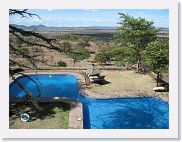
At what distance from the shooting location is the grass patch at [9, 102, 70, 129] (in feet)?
37.0

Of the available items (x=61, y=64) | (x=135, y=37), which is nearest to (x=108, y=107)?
(x=61, y=64)

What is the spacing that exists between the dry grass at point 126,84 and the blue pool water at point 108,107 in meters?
1.00

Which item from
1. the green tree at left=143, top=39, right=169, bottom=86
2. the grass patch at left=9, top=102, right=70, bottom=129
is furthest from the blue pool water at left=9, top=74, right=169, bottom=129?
the green tree at left=143, top=39, right=169, bottom=86

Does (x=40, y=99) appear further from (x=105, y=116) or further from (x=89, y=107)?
(x=105, y=116)

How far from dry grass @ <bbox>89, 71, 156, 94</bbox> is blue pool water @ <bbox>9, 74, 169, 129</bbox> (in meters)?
1.00

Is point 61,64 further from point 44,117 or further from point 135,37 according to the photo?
point 44,117

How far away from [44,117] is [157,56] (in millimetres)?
6584

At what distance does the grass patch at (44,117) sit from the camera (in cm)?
1127

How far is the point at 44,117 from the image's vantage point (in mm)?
12344

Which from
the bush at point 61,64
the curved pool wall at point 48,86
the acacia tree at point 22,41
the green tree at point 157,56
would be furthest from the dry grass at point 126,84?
the acacia tree at point 22,41

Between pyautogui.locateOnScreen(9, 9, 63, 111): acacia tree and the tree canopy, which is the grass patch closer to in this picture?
pyautogui.locateOnScreen(9, 9, 63, 111): acacia tree
